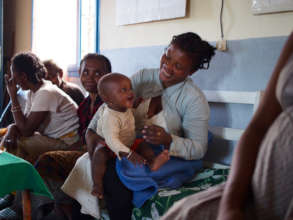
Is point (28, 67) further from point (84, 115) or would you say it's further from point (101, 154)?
point (101, 154)

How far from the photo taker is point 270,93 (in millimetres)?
811

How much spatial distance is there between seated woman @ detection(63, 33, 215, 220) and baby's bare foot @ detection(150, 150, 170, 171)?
0.23 ft

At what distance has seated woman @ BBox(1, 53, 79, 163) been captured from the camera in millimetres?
2232

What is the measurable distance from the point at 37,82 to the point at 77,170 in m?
0.90

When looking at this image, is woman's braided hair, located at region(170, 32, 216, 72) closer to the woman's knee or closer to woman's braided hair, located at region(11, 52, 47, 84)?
the woman's knee

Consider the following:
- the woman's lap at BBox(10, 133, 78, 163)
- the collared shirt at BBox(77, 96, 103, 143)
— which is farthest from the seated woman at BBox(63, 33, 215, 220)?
the woman's lap at BBox(10, 133, 78, 163)

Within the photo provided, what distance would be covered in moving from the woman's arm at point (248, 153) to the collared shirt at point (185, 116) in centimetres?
77

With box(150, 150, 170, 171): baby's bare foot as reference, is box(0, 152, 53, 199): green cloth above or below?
below

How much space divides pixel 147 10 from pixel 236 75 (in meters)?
0.86

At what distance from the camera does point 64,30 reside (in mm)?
3746

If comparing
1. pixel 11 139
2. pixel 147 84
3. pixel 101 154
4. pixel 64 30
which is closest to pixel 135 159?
pixel 101 154

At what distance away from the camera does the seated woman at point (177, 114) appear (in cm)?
151

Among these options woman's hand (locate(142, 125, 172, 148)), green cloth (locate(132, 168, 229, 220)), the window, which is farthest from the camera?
the window

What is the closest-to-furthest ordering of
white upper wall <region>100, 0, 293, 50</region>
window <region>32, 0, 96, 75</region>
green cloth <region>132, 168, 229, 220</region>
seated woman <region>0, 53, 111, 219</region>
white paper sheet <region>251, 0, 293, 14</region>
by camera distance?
green cloth <region>132, 168, 229, 220</region>
white paper sheet <region>251, 0, 293, 14</region>
white upper wall <region>100, 0, 293, 50</region>
seated woman <region>0, 53, 111, 219</region>
window <region>32, 0, 96, 75</region>
